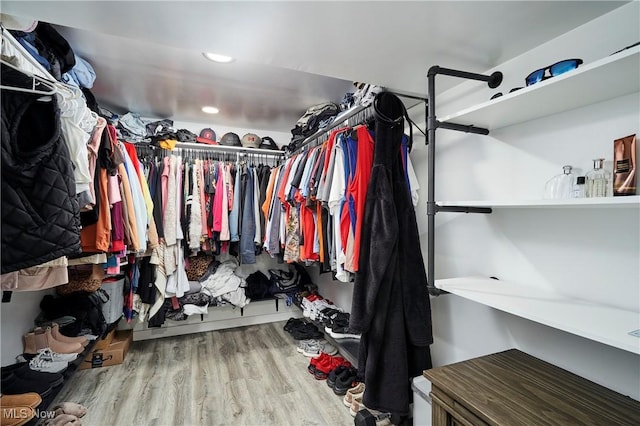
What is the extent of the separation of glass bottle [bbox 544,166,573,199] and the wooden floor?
1695mm

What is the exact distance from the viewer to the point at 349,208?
1.58m

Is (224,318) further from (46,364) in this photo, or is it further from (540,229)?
(540,229)

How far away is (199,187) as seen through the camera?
2.67 metres

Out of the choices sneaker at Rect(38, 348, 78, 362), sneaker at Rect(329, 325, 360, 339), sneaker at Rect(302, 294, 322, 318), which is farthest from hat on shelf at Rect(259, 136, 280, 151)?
sneaker at Rect(38, 348, 78, 362)

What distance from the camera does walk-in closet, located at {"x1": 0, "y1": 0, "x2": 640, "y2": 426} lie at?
93cm

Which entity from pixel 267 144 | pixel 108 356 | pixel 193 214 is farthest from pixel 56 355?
pixel 267 144

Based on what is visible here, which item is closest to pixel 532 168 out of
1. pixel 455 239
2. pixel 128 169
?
pixel 455 239

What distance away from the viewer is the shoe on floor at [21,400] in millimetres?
1284

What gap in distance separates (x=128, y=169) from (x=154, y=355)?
176 cm

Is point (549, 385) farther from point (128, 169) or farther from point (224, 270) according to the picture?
point (224, 270)

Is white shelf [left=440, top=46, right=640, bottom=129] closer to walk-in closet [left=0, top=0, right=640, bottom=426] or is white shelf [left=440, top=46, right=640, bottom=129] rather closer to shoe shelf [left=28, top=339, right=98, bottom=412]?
walk-in closet [left=0, top=0, right=640, bottom=426]

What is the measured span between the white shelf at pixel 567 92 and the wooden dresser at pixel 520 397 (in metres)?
0.92

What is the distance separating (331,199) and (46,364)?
1958mm

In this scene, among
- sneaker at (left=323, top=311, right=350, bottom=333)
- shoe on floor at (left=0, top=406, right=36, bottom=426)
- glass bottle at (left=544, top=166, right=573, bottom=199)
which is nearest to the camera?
glass bottle at (left=544, top=166, right=573, bottom=199)
